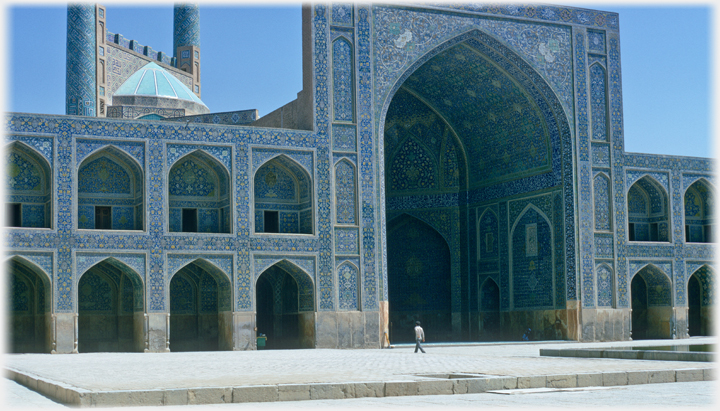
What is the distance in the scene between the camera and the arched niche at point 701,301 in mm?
24094

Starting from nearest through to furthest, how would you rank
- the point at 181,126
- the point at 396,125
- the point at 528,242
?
the point at 181,126 < the point at 528,242 < the point at 396,125

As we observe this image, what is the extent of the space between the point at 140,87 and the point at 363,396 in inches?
1088

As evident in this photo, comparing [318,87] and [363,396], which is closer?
[363,396]

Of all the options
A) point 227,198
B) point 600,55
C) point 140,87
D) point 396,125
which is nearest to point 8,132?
point 227,198

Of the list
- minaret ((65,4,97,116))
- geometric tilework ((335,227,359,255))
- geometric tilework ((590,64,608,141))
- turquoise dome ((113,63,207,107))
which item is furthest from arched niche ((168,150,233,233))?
turquoise dome ((113,63,207,107))

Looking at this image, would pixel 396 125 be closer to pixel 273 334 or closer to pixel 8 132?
pixel 273 334

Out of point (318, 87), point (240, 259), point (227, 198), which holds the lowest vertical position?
point (240, 259)

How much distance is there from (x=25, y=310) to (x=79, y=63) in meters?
11.9

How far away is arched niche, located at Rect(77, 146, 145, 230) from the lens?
18.7m

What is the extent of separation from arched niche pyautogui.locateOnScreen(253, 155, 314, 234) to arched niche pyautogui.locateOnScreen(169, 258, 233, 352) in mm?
1860

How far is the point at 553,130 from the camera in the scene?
22500 mm

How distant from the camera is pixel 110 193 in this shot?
744 inches

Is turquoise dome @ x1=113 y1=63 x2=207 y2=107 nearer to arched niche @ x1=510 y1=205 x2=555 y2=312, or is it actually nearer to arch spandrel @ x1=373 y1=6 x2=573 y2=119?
arch spandrel @ x1=373 y1=6 x2=573 y2=119

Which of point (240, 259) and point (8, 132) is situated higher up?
point (8, 132)
